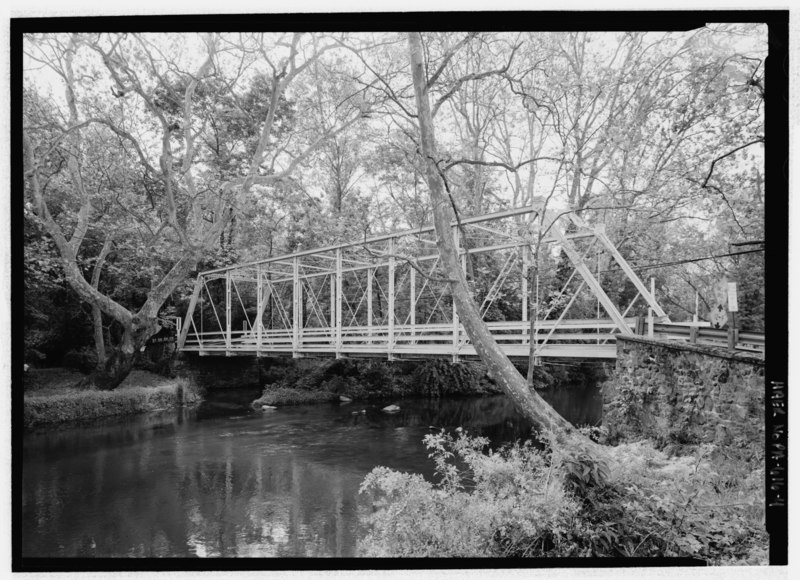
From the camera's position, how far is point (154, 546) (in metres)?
4.47

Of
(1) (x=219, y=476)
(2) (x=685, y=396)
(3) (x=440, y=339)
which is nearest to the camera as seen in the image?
(2) (x=685, y=396)

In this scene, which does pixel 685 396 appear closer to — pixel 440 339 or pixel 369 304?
pixel 440 339

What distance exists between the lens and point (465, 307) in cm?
464

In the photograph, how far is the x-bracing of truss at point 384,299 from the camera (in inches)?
261

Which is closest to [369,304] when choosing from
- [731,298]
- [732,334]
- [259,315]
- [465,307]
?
[259,315]

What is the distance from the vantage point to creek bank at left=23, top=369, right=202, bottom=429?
898 cm

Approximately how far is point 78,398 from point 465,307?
837 centimetres

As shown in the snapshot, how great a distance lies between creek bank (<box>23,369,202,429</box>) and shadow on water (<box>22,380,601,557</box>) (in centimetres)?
44

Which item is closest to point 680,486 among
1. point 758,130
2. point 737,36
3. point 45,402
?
point 758,130

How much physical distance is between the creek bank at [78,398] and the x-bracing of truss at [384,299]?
183cm

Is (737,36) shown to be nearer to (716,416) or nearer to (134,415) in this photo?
(716,416)

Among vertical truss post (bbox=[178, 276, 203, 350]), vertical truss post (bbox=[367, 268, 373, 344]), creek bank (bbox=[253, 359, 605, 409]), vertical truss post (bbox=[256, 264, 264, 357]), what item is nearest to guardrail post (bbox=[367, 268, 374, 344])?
vertical truss post (bbox=[367, 268, 373, 344])
